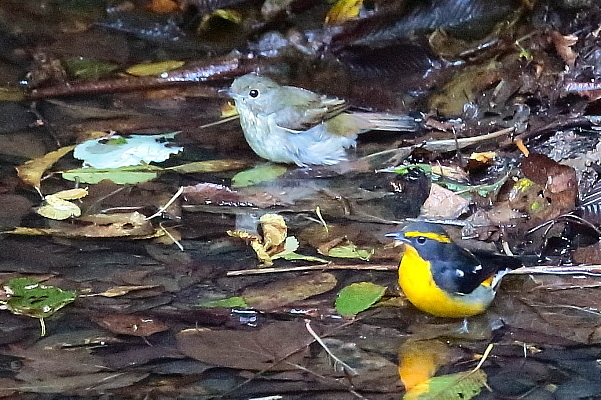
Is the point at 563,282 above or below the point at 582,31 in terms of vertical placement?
below

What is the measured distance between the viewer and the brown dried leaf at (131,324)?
2.96 meters

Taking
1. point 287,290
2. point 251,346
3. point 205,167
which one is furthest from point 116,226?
point 251,346

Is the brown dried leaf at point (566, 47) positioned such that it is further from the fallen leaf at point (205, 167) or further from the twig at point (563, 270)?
the twig at point (563, 270)

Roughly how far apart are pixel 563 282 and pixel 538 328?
0.42 m

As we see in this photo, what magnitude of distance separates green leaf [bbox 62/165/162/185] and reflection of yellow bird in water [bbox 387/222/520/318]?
5.53ft

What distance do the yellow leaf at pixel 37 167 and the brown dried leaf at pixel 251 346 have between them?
→ 1.77 metres

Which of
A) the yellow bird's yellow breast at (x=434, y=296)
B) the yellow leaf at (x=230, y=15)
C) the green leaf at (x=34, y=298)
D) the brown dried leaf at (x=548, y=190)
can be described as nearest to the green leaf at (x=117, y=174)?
the green leaf at (x=34, y=298)

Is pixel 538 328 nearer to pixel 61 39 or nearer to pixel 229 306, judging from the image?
pixel 229 306

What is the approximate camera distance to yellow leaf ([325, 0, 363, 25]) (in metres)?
6.69

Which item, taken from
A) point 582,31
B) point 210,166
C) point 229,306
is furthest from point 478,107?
point 229,306

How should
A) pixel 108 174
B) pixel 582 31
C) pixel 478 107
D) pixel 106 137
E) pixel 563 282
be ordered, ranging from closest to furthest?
pixel 563 282 → pixel 108 174 → pixel 106 137 → pixel 478 107 → pixel 582 31

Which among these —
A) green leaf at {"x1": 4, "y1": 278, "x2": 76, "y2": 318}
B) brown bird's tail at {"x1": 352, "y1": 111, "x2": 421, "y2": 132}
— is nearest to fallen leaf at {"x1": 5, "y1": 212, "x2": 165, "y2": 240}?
green leaf at {"x1": 4, "y1": 278, "x2": 76, "y2": 318}

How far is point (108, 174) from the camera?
176 inches

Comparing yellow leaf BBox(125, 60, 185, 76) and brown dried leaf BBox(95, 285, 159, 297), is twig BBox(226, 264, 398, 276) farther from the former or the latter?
yellow leaf BBox(125, 60, 185, 76)
